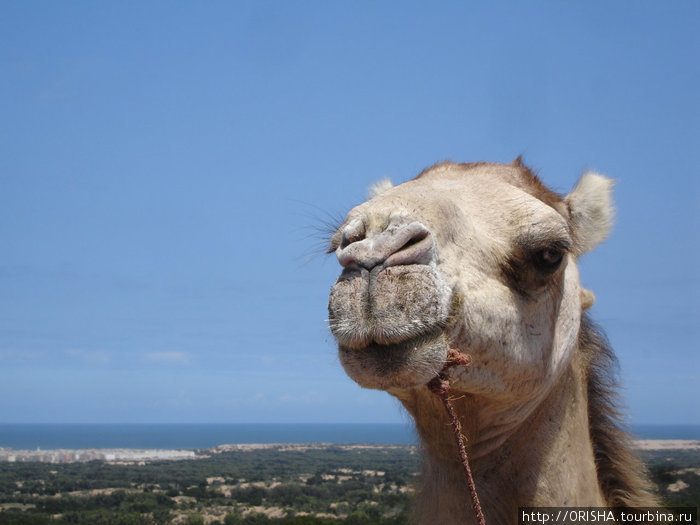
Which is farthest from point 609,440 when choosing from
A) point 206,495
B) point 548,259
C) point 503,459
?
point 206,495

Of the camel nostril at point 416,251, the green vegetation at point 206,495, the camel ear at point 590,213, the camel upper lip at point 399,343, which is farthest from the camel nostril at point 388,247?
the green vegetation at point 206,495

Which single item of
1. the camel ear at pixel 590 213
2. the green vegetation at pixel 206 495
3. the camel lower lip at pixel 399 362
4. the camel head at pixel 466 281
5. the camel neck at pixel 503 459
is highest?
the camel ear at pixel 590 213

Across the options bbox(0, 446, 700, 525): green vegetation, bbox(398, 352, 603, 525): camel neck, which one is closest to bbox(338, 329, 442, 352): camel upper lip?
bbox(398, 352, 603, 525): camel neck

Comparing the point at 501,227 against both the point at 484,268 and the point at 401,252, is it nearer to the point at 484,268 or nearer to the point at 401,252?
the point at 484,268

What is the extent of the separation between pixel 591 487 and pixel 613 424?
57 centimetres

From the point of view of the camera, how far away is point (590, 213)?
14.8 feet

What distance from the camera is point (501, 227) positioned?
12.4 feet

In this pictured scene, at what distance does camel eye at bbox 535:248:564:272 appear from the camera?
12.3 ft

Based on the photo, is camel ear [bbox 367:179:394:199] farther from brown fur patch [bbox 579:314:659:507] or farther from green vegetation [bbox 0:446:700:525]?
green vegetation [bbox 0:446:700:525]

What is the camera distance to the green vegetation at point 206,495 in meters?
32.1

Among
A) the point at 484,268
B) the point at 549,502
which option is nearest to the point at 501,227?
the point at 484,268

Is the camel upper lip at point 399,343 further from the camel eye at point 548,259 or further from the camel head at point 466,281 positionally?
the camel eye at point 548,259

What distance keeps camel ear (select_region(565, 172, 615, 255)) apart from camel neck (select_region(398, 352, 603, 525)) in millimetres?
1064

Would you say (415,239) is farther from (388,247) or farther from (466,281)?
(466,281)
